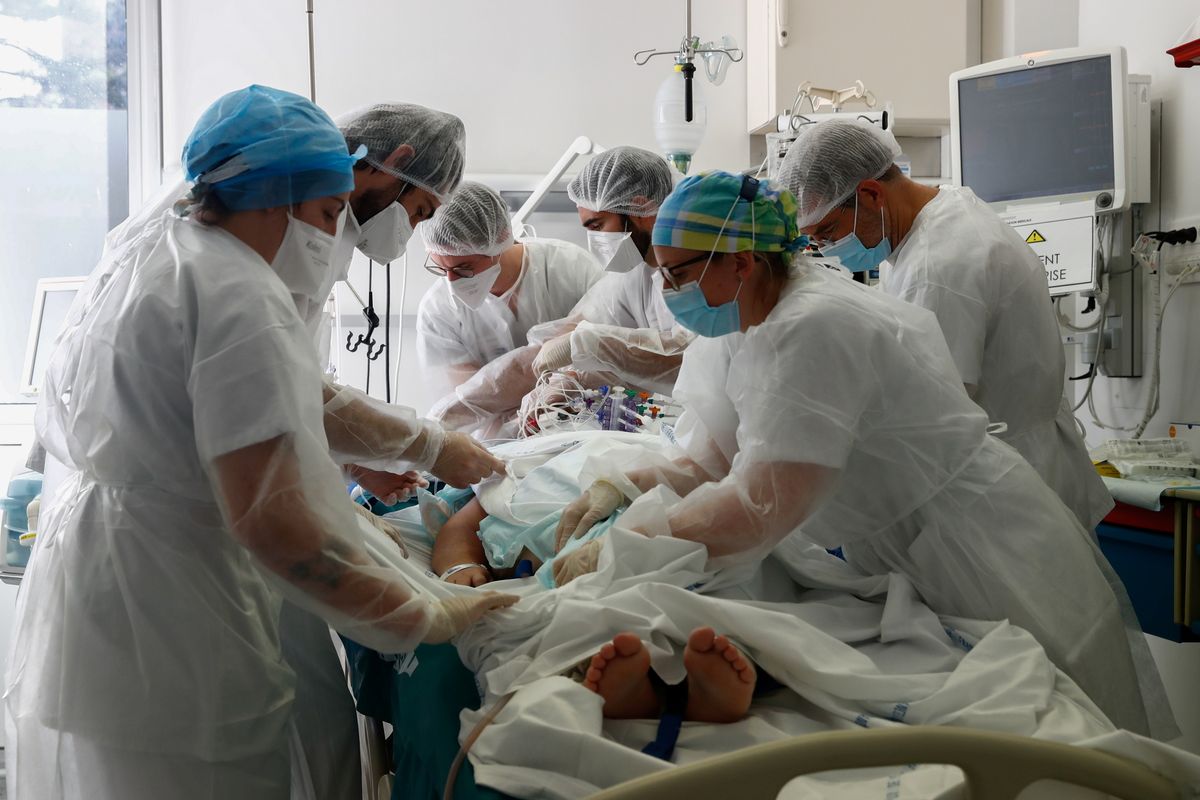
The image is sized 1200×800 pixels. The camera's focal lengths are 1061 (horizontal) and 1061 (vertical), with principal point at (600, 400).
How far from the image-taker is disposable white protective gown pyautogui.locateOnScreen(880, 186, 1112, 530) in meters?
2.19

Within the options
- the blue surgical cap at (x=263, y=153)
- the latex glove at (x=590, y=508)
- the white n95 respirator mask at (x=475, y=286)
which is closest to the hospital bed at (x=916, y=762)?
the latex glove at (x=590, y=508)

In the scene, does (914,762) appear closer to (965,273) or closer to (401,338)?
(965,273)

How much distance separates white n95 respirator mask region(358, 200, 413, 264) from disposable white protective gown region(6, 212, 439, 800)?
61 cm

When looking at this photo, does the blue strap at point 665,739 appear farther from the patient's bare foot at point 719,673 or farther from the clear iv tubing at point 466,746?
the clear iv tubing at point 466,746

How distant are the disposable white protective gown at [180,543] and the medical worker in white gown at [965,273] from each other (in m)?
1.31

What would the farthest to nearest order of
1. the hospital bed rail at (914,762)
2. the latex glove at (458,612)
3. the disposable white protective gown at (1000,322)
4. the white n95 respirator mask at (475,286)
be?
the white n95 respirator mask at (475,286), the disposable white protective gown at (1000,322), the latex glove at (458,612), the hospital bed rail at (914,762)

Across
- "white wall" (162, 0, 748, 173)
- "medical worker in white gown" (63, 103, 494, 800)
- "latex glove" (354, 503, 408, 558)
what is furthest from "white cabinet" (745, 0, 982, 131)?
"latex glove" (354, 503, 408, 558)

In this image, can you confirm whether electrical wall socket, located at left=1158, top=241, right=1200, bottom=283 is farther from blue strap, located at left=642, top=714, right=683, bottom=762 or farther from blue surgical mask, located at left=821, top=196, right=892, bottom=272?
blue strap, located at left=642, top=714, right=683, bottom=762

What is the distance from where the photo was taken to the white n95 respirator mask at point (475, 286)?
294 cm

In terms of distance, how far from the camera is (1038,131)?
3.49 meters

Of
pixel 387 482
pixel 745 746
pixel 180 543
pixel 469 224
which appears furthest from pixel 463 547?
pixel 469 224

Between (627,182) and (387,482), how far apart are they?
104cm

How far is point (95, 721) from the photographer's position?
1339 millimetres

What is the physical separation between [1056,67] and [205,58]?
10.1ft
